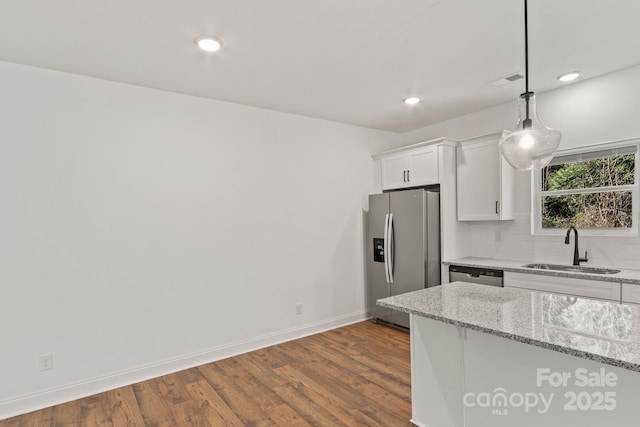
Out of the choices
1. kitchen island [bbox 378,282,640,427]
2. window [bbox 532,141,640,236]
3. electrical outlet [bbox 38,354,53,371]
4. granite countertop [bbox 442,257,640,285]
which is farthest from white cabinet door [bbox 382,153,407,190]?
electrical outlet [bbox 38,354,53,371]

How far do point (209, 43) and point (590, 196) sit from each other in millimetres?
3629

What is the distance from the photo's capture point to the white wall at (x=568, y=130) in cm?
301

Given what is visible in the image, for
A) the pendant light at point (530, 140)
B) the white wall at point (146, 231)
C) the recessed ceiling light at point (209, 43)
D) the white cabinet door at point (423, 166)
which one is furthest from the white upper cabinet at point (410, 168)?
the recessed ceiling light at point (209, 43)

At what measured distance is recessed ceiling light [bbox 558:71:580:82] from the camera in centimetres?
302

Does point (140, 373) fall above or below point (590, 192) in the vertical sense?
below

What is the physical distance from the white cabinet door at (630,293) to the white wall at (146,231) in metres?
2.74

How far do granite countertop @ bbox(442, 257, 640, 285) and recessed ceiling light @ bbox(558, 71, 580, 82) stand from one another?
1.74m

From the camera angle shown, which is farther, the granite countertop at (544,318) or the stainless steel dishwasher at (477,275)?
the stainless steel dishwasher at (477,275)

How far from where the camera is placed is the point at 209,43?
2350 millimetres

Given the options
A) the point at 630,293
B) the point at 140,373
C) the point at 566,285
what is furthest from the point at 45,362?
the point at 630,293

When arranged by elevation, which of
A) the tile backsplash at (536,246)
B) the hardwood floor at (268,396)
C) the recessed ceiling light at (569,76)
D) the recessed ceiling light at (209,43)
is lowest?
the hardwood floor at (268,396)

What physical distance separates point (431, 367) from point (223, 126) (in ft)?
9.32

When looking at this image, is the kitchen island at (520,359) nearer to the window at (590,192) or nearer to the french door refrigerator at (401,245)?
the french door refrigerator at (401,245)

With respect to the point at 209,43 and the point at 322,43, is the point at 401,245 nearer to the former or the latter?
the point at 322,43
